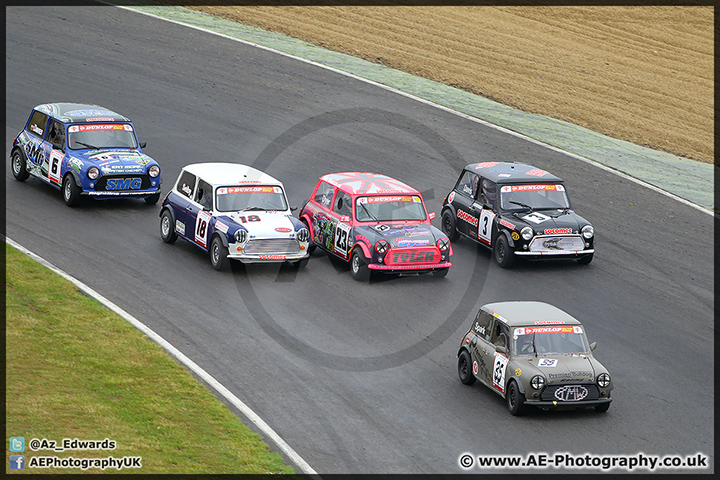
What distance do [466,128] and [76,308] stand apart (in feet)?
52.9

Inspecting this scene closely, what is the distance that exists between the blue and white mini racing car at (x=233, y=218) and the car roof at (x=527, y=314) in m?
5.16

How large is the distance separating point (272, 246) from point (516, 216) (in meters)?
5.31

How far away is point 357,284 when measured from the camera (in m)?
18.0

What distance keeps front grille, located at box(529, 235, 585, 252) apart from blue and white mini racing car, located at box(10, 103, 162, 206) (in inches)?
338

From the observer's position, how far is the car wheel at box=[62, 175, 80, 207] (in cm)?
2042

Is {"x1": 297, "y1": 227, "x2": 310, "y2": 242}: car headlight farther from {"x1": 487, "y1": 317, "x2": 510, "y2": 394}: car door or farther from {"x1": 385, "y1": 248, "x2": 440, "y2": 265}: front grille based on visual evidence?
{"x1": 487, "y1": 317, "x2": 510, "y2": 394}: car door

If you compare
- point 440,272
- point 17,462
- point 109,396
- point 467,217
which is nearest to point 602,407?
point 440,272

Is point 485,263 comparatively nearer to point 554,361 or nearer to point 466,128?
point 554,361

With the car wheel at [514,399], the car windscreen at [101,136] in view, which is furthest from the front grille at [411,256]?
the car windscreen at [101,136]

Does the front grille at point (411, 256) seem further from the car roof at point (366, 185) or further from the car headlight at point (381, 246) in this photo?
the car roof at point (366, 185)

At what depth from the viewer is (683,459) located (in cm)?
1220

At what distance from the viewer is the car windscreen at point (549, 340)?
1333 centimetres

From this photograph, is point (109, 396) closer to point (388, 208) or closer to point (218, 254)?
point (218, 254)

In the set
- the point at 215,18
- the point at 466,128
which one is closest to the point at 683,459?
the point at 466,128
